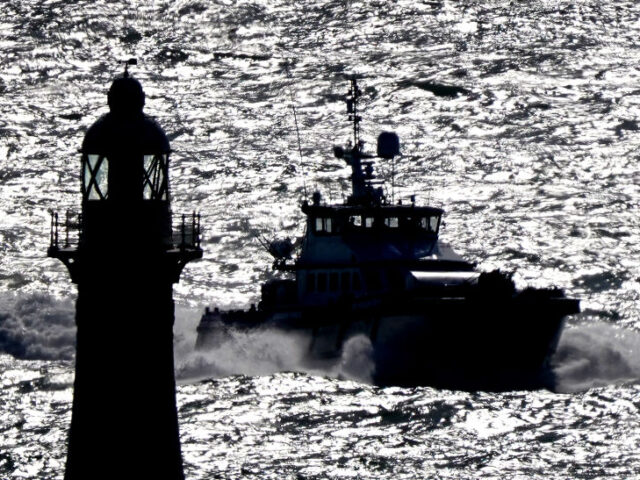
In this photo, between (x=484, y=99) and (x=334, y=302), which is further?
(x=484, y=99)

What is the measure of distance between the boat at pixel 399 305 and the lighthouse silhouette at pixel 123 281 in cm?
2020

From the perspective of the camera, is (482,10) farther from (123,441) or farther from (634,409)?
(123,441)

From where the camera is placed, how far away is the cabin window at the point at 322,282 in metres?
46.2

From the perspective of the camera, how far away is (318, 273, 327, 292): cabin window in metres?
46.2

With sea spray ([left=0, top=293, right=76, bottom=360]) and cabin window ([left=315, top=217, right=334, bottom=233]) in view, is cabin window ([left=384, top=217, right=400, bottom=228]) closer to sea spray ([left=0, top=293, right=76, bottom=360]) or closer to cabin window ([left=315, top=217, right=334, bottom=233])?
cabin window ([left=315, top=217, right=334, bottom=233])

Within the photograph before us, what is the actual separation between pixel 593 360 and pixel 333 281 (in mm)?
6486

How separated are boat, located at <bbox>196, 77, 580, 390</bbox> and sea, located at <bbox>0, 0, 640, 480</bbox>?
2.43 feet

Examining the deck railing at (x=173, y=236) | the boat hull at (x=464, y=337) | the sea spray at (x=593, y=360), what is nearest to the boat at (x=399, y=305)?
the boat hull at (x=464, y=337)

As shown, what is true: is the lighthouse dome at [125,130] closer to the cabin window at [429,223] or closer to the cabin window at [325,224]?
the cabin window at [325,224]

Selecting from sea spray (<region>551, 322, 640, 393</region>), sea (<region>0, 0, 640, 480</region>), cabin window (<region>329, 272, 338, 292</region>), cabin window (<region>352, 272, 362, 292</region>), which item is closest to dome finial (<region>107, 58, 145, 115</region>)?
sea (<region>0, 0, 640, 480</region>)

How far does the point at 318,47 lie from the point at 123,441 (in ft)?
188

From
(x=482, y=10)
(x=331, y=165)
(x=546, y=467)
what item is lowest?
(x=546, y=467)

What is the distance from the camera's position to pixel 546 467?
32.2 m

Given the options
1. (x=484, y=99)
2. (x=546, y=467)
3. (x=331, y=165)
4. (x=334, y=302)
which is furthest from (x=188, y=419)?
(x=484, y=99)
